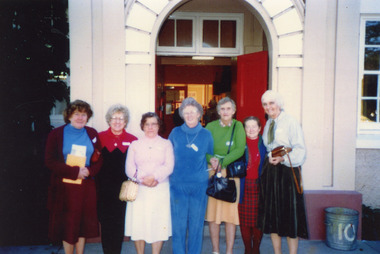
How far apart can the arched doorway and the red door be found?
0.88 ft

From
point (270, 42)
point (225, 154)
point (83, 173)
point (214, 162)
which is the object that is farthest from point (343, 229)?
point (83, 173)

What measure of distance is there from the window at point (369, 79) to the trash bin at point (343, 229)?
56.6 inches

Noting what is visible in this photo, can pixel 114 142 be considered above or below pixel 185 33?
below

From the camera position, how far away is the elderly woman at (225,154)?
3428 mm

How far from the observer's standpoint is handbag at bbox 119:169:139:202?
3188 millimetres

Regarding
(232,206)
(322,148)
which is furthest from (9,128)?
(322,148)

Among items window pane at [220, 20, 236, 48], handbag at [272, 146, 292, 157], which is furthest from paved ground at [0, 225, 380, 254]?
window pane at [220, 20, 236, 48]

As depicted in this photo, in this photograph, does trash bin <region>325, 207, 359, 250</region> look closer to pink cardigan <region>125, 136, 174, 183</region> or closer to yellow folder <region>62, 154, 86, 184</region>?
pink cardigan <region>125, 136, 174, 183</region>

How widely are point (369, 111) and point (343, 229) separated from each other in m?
1.99

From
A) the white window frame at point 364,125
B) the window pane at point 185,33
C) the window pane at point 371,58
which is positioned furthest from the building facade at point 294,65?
the window pane at point 185,33

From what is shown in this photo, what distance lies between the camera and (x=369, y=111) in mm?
5051

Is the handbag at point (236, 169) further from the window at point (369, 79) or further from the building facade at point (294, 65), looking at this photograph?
the window at point (369, 79)

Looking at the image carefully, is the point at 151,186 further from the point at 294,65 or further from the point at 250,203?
the point at 294,65

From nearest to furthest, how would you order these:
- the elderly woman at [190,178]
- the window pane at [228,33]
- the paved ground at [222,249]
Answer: the elderly woman at [190,178] < the paved ground at [222,249] < the window pane at [228,33]
